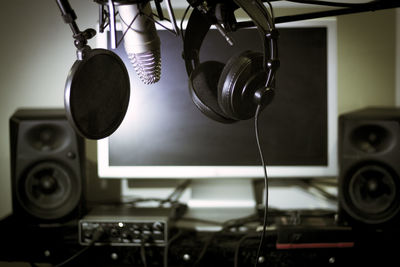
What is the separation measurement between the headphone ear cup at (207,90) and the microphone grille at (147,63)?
0.07 m

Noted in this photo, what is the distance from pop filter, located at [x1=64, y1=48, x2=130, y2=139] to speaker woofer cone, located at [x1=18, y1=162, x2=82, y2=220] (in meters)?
0.67

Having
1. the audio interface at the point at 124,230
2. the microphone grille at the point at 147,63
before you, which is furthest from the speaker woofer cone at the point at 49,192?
the microphone grille at the point at 147,63

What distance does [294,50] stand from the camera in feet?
4.35

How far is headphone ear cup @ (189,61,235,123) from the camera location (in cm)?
70

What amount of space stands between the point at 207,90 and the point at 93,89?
0.21m

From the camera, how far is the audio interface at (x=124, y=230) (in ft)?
3.77

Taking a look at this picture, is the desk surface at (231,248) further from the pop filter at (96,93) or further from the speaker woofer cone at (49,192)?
the pop filter at (96,93)

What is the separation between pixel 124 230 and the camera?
45.5 inches

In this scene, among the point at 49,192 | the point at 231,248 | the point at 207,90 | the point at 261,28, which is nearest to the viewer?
the point at 261,28

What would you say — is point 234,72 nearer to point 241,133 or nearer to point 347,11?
point 347,11

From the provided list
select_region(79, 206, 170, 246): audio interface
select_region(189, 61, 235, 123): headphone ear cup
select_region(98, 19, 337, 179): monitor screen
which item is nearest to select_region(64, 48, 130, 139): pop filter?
select_region(189, 61, 235, 123): headphone ear cup

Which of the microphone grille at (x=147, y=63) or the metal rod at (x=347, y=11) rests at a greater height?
the metal rod at (x=347, y=11)

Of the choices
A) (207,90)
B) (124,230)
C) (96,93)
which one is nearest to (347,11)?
(207,90)

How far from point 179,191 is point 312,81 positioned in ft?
2.01
